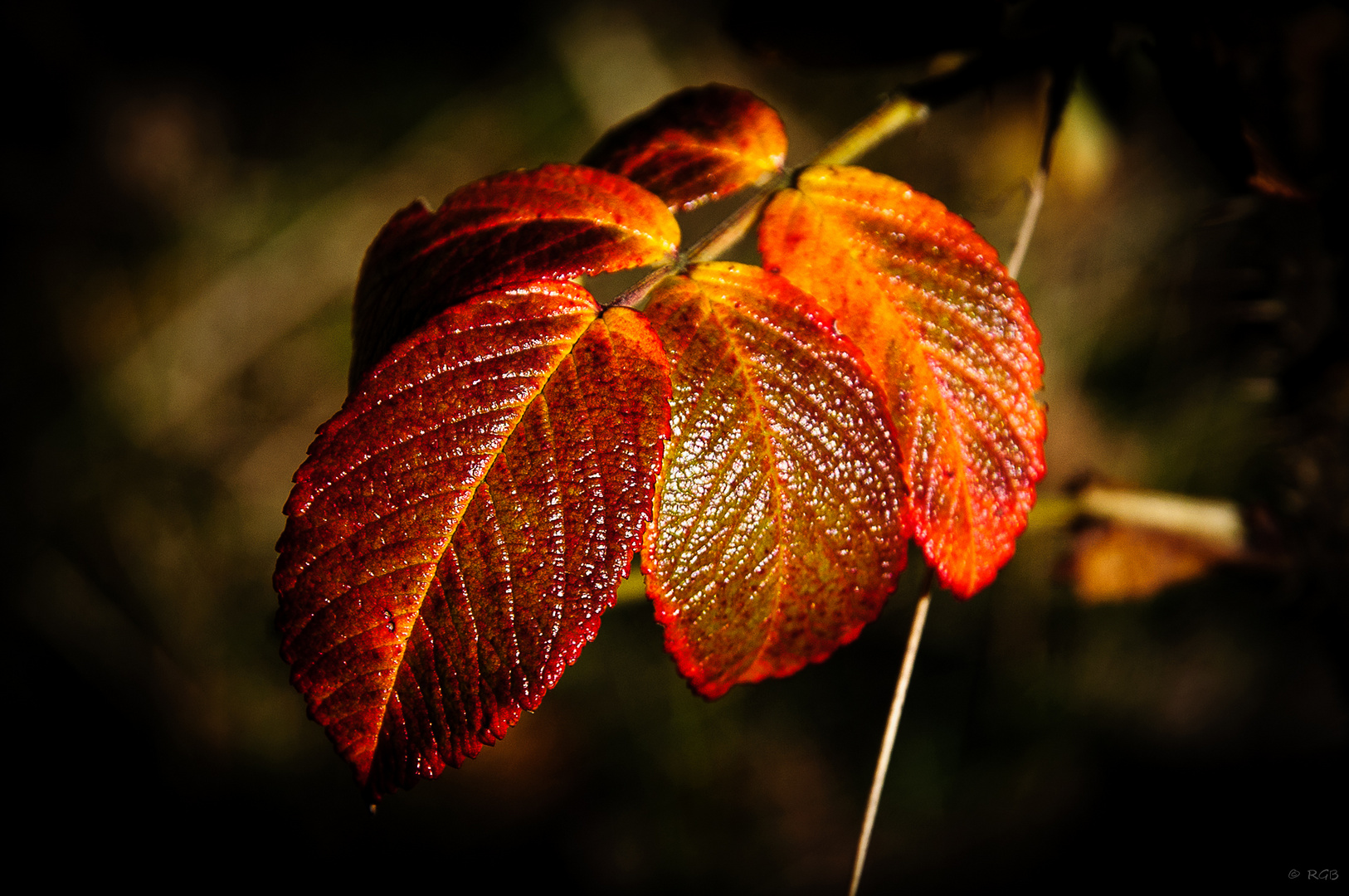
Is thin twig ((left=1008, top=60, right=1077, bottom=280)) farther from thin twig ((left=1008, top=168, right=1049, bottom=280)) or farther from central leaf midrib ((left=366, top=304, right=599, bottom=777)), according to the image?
central leaf midrib ((left=366, top=304, right=599, bottom=777))

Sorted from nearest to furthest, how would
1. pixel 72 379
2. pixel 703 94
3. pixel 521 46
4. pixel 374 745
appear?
pixel 374 745
pixel 703 94
pixel 72 379
pixel 521 46

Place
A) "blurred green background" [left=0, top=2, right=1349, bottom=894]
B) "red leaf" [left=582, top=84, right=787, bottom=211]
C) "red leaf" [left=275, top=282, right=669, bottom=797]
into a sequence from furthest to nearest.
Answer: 1. "blurred green background" [left=0, top=2, right=1349, bottom=894]
2. "red leaf" [left=582, top=84, right=787, bottom=211]
3. "red leaf" [left=275, top=282, right=669, bottom=797]

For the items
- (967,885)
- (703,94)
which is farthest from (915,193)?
(967,885)

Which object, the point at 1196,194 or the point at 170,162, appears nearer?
the point at 1196,194

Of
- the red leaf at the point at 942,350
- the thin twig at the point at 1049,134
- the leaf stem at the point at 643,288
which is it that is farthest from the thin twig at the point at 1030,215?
the leaf stem at the point at 643,288

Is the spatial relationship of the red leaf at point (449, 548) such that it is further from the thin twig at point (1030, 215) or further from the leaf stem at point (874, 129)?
the thin twig at point (1030, 215)

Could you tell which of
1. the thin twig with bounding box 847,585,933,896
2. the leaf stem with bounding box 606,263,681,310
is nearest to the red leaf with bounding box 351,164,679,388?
the leaf stem with bounding box 606,263,681,310

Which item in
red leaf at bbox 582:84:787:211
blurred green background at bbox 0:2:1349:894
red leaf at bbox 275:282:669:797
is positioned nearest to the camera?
red leaf at bbox 275:282:669:797

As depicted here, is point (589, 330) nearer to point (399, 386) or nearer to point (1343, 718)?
point (399, 386)
